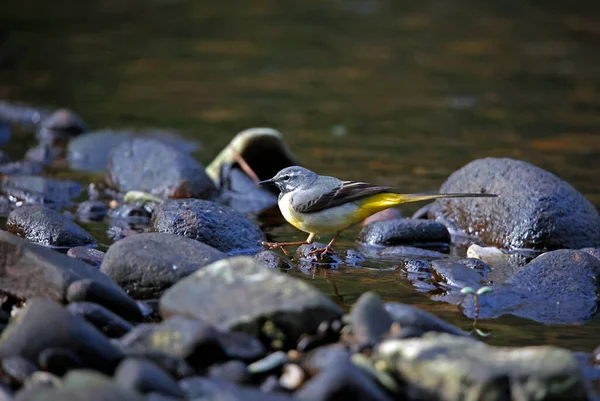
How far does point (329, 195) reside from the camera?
8094 mm

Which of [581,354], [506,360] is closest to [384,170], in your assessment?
[581,354]

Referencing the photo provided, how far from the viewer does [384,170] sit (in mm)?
12000

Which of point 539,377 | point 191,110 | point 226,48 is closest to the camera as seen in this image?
point 539,377

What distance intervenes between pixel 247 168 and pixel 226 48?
847 centimetres

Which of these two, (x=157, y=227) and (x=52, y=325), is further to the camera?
(x=157, y=227)

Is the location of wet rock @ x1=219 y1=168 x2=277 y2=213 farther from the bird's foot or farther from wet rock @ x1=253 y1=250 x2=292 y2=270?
wet rock @ x1=253 y1=250 x2=292 y2=270

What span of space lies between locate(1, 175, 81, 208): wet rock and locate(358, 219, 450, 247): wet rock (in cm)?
361

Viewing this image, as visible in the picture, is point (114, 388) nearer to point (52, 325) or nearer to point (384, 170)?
point (52, 325)

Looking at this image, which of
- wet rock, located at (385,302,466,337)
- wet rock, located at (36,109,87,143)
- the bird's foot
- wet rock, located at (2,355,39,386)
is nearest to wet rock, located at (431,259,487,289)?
the bird's foot

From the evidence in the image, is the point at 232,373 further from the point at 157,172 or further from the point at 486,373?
the point at 157,172

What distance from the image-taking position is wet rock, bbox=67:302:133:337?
6.00 m

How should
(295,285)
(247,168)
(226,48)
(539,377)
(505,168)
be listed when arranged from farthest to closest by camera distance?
(226,48) → (247,168) → (505,168) → (295,285) → (539,377)

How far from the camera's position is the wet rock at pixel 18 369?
524 cm

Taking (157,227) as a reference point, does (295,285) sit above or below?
above
